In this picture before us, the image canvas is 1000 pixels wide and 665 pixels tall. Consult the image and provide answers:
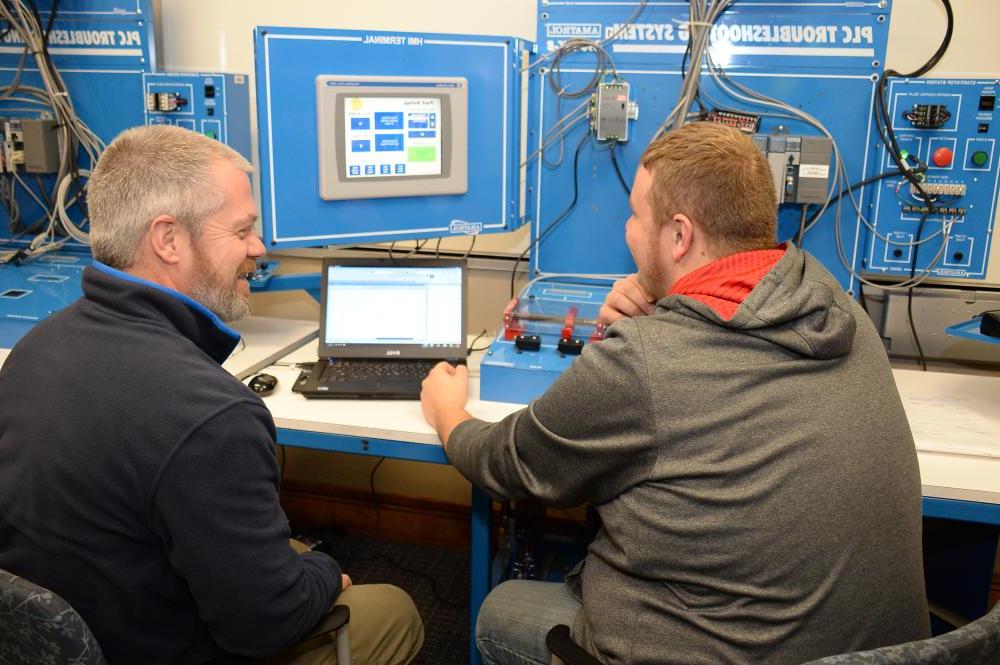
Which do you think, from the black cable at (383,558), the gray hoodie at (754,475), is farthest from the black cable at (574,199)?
the gray hoodie at (754,475)

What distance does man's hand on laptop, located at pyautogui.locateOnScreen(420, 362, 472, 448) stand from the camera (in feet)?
5.55

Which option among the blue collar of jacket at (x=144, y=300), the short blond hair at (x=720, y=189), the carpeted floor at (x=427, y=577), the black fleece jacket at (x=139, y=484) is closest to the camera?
the black fleece jacket at (x=139, y=484)

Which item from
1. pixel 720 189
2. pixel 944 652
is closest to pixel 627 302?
pixel 720 189

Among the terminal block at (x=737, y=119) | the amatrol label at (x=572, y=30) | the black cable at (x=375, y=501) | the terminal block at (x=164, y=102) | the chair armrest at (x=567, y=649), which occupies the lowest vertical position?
the black cable at (x=375, y=501)

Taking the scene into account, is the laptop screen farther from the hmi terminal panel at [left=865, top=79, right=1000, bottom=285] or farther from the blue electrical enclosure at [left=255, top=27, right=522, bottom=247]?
the hmi terminal panel at [left=865, top=79, right=1000, bottom=285]

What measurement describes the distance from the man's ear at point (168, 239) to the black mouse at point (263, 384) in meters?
0.67

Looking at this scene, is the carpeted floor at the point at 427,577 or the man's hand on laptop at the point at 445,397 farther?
the carpeted floor at the point at 427,577

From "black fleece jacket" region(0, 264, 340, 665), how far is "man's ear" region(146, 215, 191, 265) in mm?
94

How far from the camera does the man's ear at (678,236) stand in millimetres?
1373

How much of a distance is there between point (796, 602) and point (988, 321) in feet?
3.37

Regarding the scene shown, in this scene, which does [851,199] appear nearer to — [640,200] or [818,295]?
[640,200]

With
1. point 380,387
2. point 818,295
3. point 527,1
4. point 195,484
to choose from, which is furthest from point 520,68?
point 195,484

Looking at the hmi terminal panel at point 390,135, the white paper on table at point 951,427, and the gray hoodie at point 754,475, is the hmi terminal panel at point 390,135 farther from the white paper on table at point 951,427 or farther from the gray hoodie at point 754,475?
the white paper on table at point 951,427

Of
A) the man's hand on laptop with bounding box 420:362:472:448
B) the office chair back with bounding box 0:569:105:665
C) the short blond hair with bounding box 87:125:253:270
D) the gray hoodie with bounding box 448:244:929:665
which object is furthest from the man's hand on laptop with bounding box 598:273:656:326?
the office chair back with bounding box 0:569:105:665
